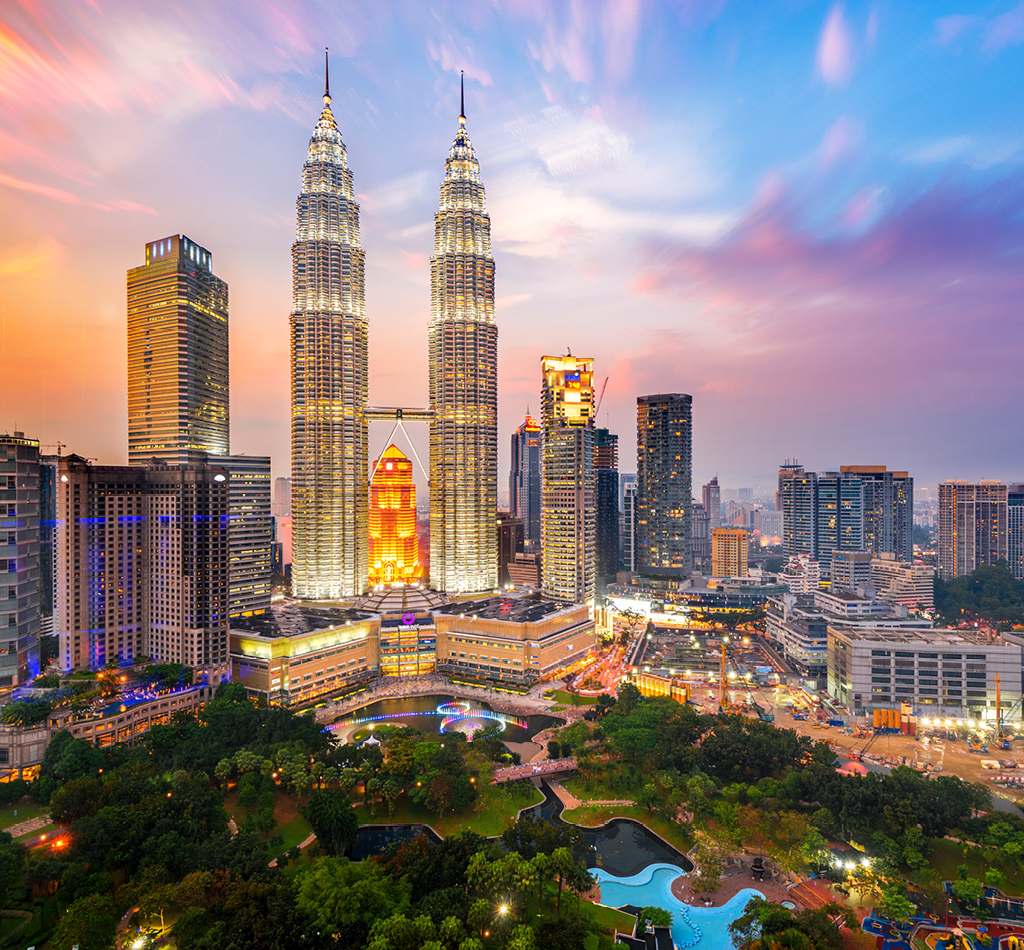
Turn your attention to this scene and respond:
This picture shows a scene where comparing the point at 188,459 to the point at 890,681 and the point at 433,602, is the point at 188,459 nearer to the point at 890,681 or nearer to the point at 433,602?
the point at 433,602

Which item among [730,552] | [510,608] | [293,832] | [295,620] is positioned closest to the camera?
[293,832]

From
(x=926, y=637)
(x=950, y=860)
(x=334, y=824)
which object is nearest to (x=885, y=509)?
(x=926, y=637)

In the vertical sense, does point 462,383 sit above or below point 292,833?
above

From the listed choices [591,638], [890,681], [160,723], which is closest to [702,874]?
[890,681]

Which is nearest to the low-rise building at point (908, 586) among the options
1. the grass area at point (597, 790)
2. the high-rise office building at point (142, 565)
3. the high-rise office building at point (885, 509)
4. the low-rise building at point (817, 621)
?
the low-rise building at point (817, 621)

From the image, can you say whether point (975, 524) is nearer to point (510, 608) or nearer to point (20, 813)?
point (510, 608)

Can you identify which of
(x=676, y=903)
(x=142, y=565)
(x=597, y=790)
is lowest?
(x=597, y=790)

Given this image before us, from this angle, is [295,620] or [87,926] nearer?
[87,926]

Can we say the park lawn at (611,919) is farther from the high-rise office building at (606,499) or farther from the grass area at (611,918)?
the high-rise office building at (606,499)
